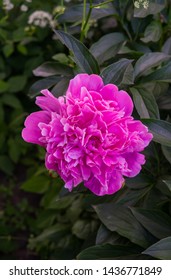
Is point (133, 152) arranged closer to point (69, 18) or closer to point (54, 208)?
point (69, 18)

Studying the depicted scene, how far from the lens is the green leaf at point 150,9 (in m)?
1.32

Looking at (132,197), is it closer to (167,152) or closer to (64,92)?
(167,152)

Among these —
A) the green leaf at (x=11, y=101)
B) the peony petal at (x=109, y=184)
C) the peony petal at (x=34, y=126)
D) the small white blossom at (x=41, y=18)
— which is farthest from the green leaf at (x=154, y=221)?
the green leaf at (x=11, y=101)

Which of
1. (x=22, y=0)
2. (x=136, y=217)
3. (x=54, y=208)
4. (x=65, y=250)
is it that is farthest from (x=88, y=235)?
(x=22, y=0)

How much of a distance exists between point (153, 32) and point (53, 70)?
300 millimetres

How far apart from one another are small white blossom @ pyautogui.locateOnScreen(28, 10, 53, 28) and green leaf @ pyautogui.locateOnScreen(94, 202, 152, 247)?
1.01m

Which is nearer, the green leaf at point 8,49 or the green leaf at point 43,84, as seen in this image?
the green leaf at point 43,84

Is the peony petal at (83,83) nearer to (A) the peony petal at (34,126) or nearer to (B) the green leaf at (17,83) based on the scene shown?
(A) the peony petal at (34,126)

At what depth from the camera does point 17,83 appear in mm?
2275

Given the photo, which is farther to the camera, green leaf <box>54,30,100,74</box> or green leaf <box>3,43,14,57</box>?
green leaf <box>3,43,14,57</box>

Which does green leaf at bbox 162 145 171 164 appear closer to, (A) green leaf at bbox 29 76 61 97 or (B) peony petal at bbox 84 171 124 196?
(B) peony petal at bbox 84 171 124 196

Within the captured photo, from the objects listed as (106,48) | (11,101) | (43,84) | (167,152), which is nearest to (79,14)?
(106,48)

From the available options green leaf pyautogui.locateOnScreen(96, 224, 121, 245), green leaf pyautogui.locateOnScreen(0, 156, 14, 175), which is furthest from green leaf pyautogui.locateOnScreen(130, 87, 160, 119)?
green leaf pyautogui.locateOnScreen(0, 156, 14, 175)

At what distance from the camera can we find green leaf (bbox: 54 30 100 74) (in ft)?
3.76
